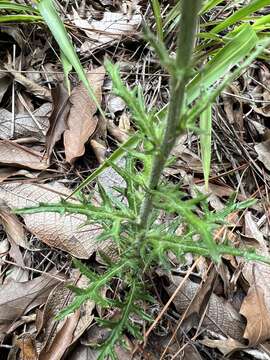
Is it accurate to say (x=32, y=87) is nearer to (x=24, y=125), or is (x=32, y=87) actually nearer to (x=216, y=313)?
(x=24, y=125)

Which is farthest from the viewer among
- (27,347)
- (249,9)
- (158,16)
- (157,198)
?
(158,16)

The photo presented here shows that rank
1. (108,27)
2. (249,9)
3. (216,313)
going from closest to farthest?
(216,313), (249,9), (108,27)

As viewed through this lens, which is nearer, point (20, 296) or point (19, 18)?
point (20, 296)

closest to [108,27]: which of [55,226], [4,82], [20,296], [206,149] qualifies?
[4,82]

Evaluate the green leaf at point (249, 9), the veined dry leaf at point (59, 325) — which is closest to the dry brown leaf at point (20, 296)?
the veined dry leaf at point (59, 325)

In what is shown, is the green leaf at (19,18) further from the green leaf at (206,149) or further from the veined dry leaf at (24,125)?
the green leaf at (206,149)

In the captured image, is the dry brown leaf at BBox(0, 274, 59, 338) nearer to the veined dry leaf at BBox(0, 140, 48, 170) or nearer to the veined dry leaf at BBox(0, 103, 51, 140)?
the veined dry leaf at BBox(0, 140, 48, 170)

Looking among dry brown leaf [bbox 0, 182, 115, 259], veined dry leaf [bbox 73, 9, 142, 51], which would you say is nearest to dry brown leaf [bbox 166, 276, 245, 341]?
dry brown leaf [bbox 0, 182, 115, 259]
